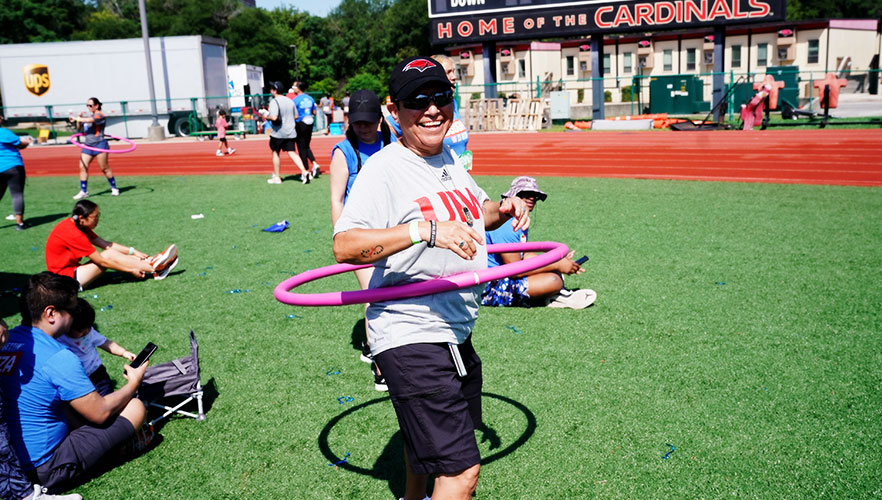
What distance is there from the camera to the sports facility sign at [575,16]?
83.8 feet

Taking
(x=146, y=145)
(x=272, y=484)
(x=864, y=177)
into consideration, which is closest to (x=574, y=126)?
(x=864, y=177)

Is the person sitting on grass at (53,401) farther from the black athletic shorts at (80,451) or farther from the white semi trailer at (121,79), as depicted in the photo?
the white semi trailer at (121,79)

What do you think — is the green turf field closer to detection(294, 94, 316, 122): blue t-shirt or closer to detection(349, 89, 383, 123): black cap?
detection(349, 89, 383, 123): black cap

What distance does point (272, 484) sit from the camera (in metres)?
3.87

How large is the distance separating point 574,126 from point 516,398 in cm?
2536

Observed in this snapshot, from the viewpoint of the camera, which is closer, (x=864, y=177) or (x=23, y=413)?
(x=23, y=413)

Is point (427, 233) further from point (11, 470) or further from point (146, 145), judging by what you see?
point (146, 145)

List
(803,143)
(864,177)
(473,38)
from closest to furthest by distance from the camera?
(864,177) → (803,143) → (473,38)

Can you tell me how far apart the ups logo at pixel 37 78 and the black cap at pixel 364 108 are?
35277mm

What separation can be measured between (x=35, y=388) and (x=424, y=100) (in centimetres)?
262

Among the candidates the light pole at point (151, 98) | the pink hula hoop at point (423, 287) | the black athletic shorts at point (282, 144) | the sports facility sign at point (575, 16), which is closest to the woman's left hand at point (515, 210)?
the pink hula hoop at point (423, 287)

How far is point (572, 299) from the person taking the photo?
262 inches

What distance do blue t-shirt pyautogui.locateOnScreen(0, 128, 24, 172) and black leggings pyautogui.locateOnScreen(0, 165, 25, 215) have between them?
3.1 inches

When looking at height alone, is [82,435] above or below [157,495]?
above
